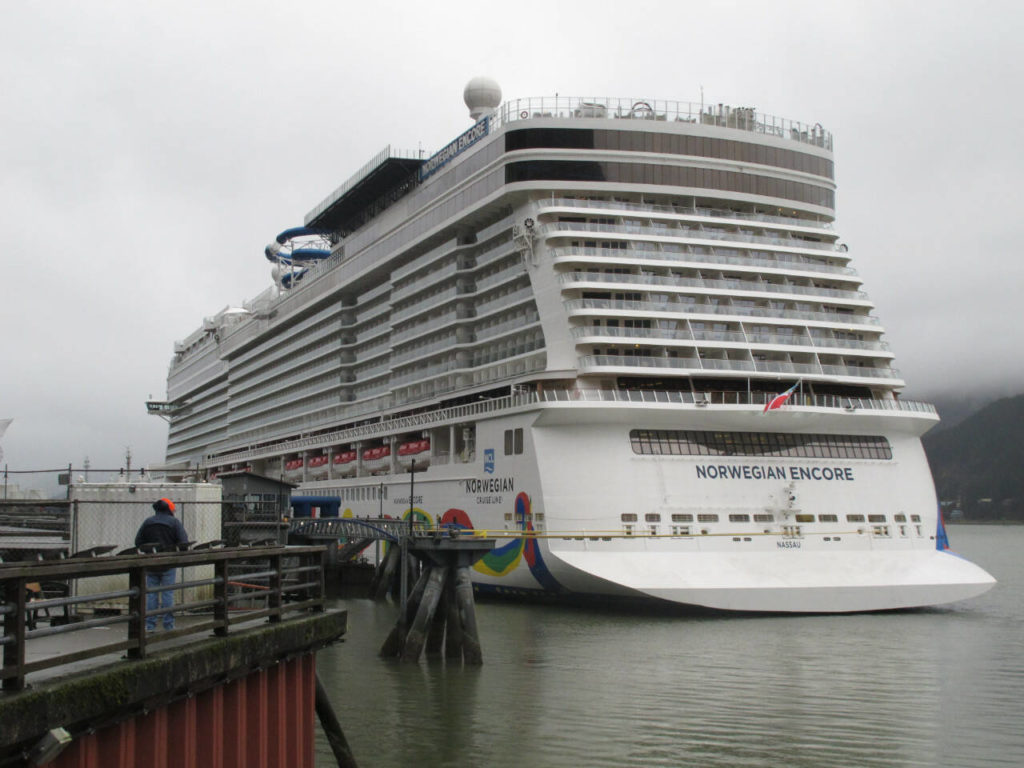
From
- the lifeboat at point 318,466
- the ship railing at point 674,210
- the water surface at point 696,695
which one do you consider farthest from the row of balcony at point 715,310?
the lifeboat at point 318,466

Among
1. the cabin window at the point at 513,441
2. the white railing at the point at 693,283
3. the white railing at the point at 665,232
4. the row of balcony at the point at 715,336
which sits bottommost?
the cabin window at the point at 513,441

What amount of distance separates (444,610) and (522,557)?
7.62 m

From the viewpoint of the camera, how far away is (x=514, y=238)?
124 ft

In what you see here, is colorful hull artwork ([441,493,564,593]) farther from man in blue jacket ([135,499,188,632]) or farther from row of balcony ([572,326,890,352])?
man in blue jacket ([135,499,188,632])

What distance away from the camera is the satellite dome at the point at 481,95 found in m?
51.8

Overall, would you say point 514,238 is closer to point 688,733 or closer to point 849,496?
point 849,496

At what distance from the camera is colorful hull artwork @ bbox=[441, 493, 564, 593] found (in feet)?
105

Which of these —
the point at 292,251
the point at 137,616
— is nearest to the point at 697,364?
the point at 137,616

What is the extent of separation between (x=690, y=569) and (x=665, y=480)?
2835 mm

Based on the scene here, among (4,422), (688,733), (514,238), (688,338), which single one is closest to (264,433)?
(514,238)

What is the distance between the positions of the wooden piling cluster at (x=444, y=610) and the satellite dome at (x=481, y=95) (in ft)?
104

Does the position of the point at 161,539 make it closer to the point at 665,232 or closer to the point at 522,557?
the point at 522,557

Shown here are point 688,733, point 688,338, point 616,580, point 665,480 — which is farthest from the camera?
point 688,338

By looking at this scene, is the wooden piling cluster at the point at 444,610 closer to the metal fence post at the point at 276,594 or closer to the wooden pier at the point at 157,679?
the wooden pier at the point at 157,679
